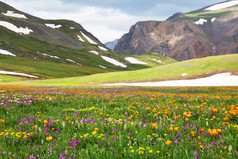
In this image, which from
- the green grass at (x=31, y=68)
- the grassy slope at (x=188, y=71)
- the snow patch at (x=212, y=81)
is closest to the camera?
the snow patch at (x=212, y=81)

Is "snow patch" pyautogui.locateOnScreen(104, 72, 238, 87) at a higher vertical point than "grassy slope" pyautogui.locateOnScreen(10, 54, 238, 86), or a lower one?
lower

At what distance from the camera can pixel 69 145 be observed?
13.0ft

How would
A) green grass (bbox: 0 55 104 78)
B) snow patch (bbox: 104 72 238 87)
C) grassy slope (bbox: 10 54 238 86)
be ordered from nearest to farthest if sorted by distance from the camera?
snow patch (bbox: 104 72 238 87)
grassy slope (bbox: 10 54 238 86)
green grass (bbox: 0 55 104 78)

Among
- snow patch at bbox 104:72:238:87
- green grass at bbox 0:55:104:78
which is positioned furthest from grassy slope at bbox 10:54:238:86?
green grass at bbox 0:55:104:78

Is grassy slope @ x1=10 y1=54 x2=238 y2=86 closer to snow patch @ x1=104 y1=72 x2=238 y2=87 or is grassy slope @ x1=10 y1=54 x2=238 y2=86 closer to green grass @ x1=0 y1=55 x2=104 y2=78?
snow patch @ x1=104 y1=72 x2=238 y2=87

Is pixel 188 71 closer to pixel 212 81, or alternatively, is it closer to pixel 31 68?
pixel 212 81

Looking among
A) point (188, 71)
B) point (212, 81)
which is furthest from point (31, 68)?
point (212, 81)

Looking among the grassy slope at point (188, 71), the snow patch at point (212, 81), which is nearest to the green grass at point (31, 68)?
the grassy slope at point (188, 71)

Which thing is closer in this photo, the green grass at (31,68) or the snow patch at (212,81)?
the snow patch at (212,81)

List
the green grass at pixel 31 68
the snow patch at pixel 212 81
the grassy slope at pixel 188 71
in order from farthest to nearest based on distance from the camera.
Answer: the green grass at pixel 31 68
the grassy slope at pixel 188 71
the snow patch at pixel 212 81

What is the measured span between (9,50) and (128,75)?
14197 centimetres

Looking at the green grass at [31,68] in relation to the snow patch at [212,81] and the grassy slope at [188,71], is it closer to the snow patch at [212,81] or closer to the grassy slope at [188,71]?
the grassy slope at [188,71]

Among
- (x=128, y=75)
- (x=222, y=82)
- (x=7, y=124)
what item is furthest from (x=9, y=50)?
(x=7, y=124)

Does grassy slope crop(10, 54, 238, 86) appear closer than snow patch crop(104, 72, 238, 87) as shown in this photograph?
No
